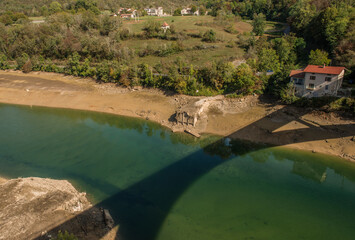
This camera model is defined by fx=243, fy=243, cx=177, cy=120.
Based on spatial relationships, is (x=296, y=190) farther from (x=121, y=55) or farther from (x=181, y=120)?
(x=121, y=55)

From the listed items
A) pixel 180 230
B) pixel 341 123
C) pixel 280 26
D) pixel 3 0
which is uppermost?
pixel 3 0

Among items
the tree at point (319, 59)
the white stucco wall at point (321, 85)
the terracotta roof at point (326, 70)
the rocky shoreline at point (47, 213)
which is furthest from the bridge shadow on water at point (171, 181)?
the tree at point (319, 59)

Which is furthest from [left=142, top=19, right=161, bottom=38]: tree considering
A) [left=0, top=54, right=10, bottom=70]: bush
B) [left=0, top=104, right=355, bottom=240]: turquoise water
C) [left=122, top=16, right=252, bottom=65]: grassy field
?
[left=0, top=104, right=355, bottom=240]: turquoise water

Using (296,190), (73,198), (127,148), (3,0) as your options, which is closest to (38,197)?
(73,198)

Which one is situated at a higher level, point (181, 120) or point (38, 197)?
point (181, 120)

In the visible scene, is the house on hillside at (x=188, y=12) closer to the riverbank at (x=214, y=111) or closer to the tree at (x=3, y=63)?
the tree at (x=3, y=63)

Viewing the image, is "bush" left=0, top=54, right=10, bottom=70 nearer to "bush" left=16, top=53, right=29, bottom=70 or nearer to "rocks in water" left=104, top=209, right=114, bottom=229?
"bush" left=16, top=53, right=29, bottom=70
